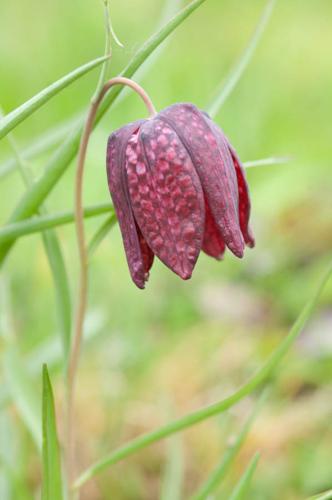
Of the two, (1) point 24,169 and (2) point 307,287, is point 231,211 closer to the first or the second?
(1) point 24,169

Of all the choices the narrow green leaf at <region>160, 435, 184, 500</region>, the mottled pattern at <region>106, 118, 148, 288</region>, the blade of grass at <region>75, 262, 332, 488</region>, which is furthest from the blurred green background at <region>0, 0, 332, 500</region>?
the blade of grass at <region>75, 262, 332, 488</region>

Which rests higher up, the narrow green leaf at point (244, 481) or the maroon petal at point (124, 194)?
the maroon petal at point (124, 194)

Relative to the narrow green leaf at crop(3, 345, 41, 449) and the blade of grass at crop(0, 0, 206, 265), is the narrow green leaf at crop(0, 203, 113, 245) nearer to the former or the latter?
the blade of grass at crop(0, 0, 206, 265)

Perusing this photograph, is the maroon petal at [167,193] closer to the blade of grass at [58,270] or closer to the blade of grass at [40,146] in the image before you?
the blade of grass at [58,270]

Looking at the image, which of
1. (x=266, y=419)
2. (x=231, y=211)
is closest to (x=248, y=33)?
(x=266, y=419)

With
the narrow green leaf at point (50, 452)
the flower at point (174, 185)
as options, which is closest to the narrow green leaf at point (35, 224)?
the flower at point (174, 185)

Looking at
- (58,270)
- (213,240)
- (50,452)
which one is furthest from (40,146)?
(50,452)

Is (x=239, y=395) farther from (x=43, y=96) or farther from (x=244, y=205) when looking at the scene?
(x=43, y=96)
